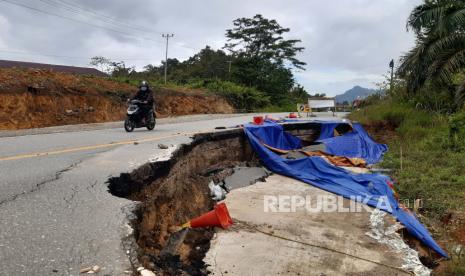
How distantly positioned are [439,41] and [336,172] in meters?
8.43

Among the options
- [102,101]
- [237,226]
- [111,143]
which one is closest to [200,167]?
[111,143]

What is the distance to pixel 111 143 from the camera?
9.89 metres

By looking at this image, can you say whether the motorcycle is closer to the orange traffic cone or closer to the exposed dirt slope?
the exposed dirt slope

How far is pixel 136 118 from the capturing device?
1346 centimetres

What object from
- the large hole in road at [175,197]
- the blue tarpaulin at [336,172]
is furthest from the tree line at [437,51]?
the large hole in road at [175,197]

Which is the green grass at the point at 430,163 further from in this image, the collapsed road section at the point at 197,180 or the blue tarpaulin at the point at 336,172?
the collapsed road section at the point at 197,180

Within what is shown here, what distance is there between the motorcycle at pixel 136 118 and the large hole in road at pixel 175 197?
2.98 meters

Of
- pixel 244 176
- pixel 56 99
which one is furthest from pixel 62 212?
pixel 56 99

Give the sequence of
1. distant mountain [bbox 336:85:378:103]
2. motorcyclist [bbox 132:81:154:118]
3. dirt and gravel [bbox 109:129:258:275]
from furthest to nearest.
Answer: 1. distant mountain [bbox 336:85:378:103]
2. motorcyclist [bbox 132:81:154:118]
3. dirt and gravel [bbox 109:129:258:275]

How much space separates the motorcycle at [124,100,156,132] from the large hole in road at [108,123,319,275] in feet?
9.79

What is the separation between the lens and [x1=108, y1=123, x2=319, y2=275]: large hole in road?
440cm

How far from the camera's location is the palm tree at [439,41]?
47.0ft

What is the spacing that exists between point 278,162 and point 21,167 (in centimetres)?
625

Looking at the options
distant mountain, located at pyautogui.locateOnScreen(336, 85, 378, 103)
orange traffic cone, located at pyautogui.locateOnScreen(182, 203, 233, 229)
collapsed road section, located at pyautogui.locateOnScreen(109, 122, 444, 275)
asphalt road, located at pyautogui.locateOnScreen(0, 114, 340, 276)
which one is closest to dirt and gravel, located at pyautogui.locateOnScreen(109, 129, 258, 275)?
collapsed road section, located at pyautogui.locateOnScreen(109, 122, 444, 275)
